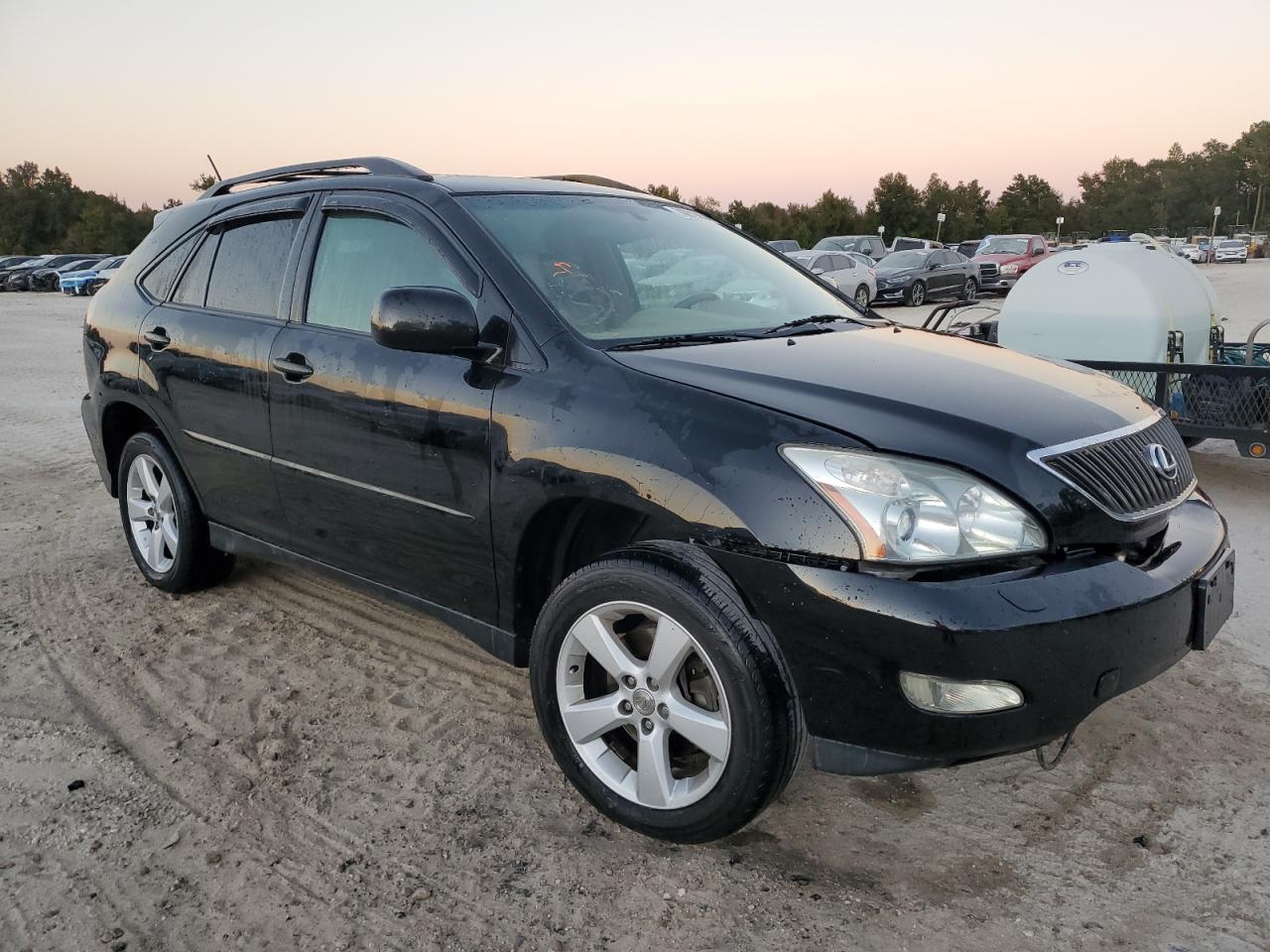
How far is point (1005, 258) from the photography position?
28047 millimetres

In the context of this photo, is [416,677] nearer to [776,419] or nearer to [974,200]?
[776,419]

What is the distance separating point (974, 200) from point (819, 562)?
85711mm

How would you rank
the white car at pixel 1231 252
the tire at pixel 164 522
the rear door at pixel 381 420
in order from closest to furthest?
the rear door at pixel 381 420 < the tire at pixel 164 522 < the white car at pixel 1231 252

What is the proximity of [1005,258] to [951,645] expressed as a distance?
28.4 m

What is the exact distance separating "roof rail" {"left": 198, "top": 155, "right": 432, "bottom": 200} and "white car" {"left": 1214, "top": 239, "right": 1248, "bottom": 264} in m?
62.8

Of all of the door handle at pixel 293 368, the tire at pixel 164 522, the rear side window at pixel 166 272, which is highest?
the rear side window at pixel 166 272

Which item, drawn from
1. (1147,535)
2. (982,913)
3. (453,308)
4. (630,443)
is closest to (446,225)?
(453,308)

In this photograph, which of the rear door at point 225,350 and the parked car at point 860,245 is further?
the parked car at point 860,245

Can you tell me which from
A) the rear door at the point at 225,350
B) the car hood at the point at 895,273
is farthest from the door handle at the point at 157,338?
the car hood at the point at 895,273

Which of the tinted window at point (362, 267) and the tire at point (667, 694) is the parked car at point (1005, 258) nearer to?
the tinted window at point (362, 267)

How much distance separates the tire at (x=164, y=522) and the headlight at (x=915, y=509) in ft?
10.3

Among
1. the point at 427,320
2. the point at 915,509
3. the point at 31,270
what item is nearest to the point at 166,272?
the point at 427,320

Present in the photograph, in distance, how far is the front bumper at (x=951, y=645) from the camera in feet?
7.16

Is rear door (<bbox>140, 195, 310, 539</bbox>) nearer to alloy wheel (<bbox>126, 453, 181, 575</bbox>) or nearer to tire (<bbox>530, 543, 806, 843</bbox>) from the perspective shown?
alloy wheel (<bbox>126, 453, 181, 575</bbox>)
